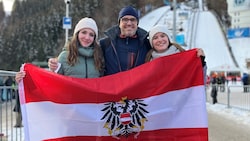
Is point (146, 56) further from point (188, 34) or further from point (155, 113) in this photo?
point (188, 34)

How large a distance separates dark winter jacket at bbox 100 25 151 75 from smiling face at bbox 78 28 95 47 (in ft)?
0.54

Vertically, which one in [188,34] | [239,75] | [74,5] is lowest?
[239,75]

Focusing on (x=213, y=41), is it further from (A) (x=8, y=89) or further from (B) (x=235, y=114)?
(A) (x=8, y=89)

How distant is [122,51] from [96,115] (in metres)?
0.78

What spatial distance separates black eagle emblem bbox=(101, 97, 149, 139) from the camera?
4.43 meters

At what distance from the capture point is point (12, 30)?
6431cm

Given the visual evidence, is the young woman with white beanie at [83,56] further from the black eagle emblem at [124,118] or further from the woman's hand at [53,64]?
the black eagle emblem at [124,118]

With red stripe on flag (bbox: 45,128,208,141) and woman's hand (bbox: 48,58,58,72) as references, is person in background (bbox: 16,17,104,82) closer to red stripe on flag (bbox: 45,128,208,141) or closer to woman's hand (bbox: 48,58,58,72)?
woman's hand (bbox: 48,58,58,72)

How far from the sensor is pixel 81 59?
15.2 ft

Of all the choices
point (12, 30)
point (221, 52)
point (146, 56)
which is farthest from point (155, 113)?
point (221, 52)

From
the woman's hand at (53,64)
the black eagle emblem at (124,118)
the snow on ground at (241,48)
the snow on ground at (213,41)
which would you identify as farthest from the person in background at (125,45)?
the snow on ground at (241,48)

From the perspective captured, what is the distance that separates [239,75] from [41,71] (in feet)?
168

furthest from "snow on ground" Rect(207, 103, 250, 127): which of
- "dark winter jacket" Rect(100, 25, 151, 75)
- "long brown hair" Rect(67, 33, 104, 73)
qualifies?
"long brown hair" Rect(67, 33, 104, 73)

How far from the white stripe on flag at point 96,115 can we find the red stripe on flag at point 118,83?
8 cm
